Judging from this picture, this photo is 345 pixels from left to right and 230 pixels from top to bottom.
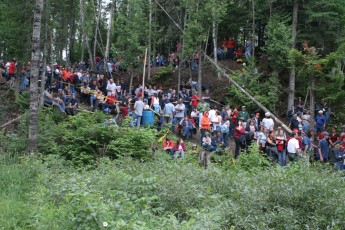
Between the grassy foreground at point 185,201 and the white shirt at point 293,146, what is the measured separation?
22.8ft

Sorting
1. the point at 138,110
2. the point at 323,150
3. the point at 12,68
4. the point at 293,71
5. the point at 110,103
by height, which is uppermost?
the point at 293,71

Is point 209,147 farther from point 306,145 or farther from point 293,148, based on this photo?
point 306,145

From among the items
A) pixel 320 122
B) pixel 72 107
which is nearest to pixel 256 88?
pixel 320 122

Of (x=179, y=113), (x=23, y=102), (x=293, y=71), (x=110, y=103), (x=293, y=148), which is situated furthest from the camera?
(x=293, y=71)

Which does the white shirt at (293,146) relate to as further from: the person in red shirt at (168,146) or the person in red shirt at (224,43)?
the person in red shirt at (224,43)

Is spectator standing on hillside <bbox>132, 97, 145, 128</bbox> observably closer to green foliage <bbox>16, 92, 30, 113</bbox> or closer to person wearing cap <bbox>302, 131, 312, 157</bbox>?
green foliage <bbox>16, 92, 30, 113</bbox>

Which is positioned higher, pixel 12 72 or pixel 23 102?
pixel 12 72

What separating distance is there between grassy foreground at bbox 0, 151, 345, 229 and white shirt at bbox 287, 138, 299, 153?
6952mm

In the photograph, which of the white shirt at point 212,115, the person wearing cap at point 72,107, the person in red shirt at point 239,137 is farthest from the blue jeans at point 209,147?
the person wearing cap at point 72,107

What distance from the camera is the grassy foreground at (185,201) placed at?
7.13 m

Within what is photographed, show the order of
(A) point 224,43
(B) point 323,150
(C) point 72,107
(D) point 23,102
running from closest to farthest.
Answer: (B) point 323,150 → (D) point 23,102 → (C) point 72,107 → (A) point 224,43

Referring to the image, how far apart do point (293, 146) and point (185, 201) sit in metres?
9.87

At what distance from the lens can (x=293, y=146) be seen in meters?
17.6

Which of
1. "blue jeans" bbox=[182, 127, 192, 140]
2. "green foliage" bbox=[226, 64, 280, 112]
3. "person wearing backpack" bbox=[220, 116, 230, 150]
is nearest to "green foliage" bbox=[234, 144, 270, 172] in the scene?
"person wearing backpack" bbox=[220, 116, 230, 150]
